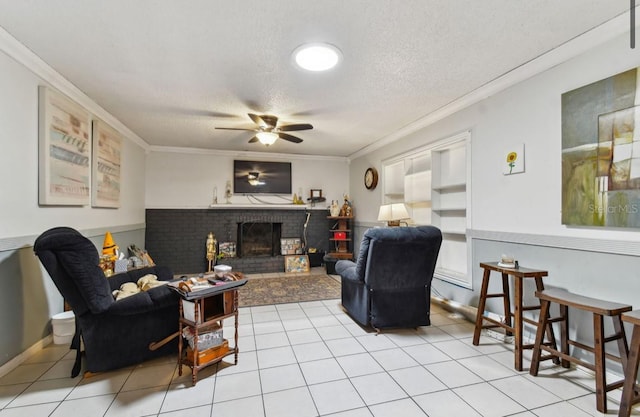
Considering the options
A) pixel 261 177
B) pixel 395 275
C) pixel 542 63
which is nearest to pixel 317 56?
pixel 542 63

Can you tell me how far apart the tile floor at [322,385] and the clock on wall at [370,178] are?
317cm

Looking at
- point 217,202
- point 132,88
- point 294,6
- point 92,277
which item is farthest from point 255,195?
point 294,6

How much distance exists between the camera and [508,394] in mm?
1910

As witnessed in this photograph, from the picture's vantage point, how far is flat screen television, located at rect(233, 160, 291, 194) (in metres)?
5.91

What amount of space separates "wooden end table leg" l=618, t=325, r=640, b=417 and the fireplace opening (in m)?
5.30

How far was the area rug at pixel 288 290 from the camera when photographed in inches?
157

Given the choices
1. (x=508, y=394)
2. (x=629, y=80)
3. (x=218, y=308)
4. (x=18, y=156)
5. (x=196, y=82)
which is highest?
(x=196, y=82)

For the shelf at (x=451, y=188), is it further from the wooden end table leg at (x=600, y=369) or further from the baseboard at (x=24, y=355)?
the baseboard at (x=24, y=355)

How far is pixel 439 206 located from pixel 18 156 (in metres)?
4.45

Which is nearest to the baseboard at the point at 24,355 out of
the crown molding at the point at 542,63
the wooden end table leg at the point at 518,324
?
the wooden end table leg at the point at 518,324

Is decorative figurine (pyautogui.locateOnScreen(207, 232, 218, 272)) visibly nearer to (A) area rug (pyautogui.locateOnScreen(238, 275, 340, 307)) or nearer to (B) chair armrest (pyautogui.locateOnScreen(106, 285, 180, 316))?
(A) area rug (pyautogui.locateOnScreen(238, 275, 340, 307))

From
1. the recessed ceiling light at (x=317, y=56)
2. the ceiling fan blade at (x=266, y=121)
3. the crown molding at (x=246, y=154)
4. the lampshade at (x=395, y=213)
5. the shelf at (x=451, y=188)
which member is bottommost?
the lampshade at (x=395, y=213)

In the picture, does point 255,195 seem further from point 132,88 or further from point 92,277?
point 92,277

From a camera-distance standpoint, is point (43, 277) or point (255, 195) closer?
point (43, 277)
